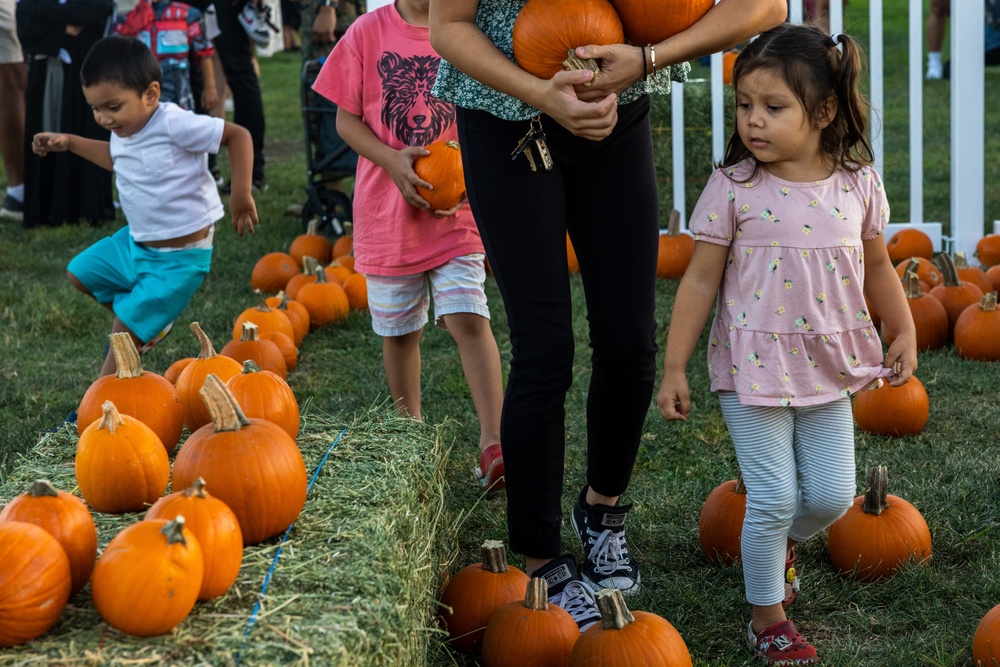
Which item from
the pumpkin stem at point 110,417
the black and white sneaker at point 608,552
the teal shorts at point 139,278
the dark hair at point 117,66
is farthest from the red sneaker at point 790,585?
the dark hair at point 117,66

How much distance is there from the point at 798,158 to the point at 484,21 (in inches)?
34.5

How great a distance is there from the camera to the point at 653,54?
8.71 feet

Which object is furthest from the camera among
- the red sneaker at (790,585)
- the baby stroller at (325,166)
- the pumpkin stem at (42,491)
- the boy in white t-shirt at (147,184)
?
the baby stroller at (325,166)

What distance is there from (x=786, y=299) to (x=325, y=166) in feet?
18.3

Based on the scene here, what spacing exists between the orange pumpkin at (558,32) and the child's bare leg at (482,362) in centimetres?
147

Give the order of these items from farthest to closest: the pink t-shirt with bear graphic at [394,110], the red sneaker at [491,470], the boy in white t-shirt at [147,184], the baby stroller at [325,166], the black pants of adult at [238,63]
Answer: the black pants of adult at [238,63] < the baby stroller at [325,166] < the boy in white t-shirt at [147,184] < the pink t-shirt with bear graphic at [394,110] < the red sneaker at [491,470]

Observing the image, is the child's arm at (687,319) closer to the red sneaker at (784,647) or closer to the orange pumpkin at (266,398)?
the red sneaker at (784,647)

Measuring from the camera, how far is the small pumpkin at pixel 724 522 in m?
3.31

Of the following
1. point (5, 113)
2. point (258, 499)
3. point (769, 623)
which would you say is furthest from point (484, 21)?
point (5, 113)

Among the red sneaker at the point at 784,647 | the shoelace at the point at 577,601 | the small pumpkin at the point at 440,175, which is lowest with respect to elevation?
the red sneaker at the point at 784,647

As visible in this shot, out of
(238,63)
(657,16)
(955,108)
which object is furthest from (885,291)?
(238,63)

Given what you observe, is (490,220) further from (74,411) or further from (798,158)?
(74,411)

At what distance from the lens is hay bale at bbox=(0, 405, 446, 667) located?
2006 millimetres

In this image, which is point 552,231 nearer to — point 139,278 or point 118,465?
point 118,465
